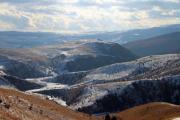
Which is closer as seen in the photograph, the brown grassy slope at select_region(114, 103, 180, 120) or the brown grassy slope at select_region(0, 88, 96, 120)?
the brown grassy slope at select_region(0, 88, 96, 120)

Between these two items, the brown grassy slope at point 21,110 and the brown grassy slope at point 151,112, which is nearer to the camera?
the brown grassy slope at point 21,110

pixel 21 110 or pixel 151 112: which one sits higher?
pixel 21 110

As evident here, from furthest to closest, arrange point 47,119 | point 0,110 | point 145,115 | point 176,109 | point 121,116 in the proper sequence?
point 121,116, point 145,115, point 176,109, point 47,119, point 0,110

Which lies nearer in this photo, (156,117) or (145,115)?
(156,117)

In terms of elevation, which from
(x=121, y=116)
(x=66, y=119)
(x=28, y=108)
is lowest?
(x=121, y=116)

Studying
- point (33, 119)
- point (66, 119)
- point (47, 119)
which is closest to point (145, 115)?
point (66, 119)

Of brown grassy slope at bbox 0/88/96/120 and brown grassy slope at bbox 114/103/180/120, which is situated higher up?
brown grassy slope at bbox 0/88/96/120

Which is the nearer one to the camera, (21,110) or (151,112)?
(21,110)

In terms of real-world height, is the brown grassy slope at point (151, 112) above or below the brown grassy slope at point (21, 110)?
below

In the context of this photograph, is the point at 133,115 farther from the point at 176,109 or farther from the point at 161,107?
the point at 176,109

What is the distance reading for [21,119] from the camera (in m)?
66.6

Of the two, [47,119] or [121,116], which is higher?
[47,119]

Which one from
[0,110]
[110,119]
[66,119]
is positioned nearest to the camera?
[0,110]

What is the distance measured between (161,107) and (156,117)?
1990 cm
